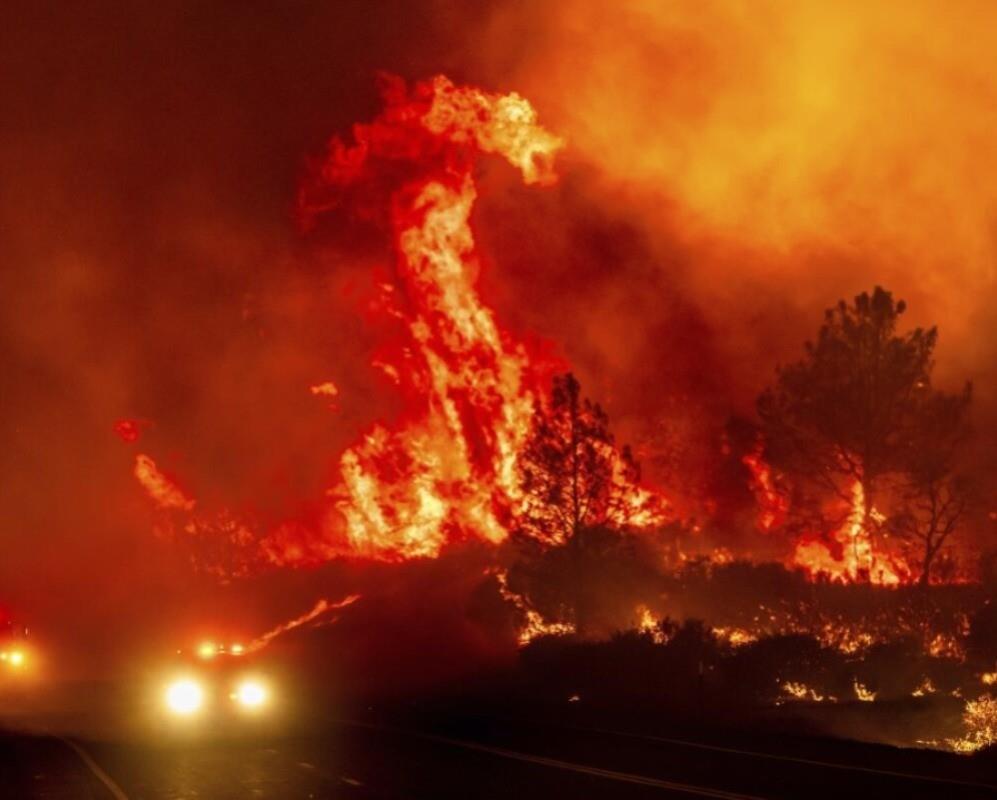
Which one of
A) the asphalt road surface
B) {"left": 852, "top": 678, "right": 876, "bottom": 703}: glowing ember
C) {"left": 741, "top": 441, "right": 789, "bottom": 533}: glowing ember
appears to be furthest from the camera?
{"left": 741, "top": 441, "right": 789, "bottom": 533}: glowing ember

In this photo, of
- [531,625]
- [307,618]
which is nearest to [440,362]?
[307,618]

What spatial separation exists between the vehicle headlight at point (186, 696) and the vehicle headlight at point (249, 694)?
712 millimetres

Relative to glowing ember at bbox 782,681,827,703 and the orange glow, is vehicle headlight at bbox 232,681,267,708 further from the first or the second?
glowing ember at bbox 782,681,827,703

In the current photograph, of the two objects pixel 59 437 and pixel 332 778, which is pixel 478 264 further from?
pixel 332 778

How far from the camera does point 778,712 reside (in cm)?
3020

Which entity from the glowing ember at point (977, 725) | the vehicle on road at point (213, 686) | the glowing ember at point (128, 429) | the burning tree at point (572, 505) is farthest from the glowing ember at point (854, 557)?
the glowing ember at point (128, 429)

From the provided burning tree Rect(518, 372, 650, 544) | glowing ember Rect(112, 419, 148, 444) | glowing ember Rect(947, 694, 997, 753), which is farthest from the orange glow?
glowing ember Rect(112, 419, 148, 444)

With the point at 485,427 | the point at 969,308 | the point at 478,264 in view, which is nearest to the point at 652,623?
the point at 485,427

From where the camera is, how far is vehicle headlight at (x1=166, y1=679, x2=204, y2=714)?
2802 centimetres

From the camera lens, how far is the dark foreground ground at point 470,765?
1538cm

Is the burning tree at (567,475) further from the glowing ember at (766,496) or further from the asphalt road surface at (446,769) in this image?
the asphalt road surface at (446,769)

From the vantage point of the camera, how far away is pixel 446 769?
1767 centimetres

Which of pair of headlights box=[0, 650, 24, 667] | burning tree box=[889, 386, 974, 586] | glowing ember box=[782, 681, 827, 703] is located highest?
burning tree box=[889, 386, 974, 586]

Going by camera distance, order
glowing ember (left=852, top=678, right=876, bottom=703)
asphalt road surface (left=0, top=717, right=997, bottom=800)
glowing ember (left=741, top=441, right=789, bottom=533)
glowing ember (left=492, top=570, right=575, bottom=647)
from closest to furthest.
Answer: asphalt road surface (left=0, top=717, right=997, bottom=800) → glowing ember (left=852, top=678, right=876, bottom=703) → glowing ember (left=492, top=570, right=575, bottom=647) → glowing ember (left=741, top=441, right=789, bottom=533)
